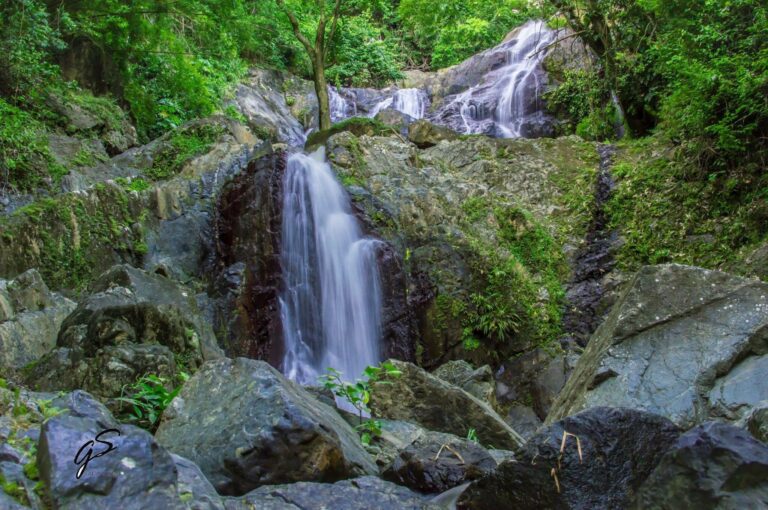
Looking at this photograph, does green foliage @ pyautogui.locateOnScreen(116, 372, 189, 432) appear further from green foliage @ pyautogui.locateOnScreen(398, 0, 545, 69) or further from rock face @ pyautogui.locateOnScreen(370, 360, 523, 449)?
green foliage @ pyautogui.locateOnScreen(398, 0, 545, 69)

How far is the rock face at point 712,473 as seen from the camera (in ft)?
7.27

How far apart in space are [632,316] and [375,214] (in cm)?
625

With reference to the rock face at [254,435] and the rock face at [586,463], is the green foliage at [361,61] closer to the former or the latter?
the rock face at [254,435]

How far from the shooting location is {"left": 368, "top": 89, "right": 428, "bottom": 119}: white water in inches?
753

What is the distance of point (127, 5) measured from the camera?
1171cm

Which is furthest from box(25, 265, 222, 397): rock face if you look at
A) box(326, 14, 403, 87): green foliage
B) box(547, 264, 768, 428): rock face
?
box(326, 14, 403, 87): green foliage

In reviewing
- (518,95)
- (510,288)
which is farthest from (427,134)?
(510,288)

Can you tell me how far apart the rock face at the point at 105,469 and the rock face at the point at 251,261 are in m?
6.23

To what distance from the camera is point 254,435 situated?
A: 3.03 m

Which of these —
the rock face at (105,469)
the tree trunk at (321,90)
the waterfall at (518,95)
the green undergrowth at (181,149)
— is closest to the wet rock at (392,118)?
the tree trunk at (321,90)

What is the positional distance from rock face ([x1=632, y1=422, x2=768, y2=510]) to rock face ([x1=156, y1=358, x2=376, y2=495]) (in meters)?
1.43

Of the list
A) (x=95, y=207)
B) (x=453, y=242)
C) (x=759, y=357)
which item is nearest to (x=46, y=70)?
(x=95, y=207)

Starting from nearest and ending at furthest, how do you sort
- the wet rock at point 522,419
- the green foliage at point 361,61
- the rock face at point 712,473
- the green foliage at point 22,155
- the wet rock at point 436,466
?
1. the rock face at point 712,473
2. the wet rock at point 436,466
3. the wet rock at point 522,419
4. the green foliage at point 22,155
5. the green foliage at point 361,61

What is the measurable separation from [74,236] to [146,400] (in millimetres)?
4865
